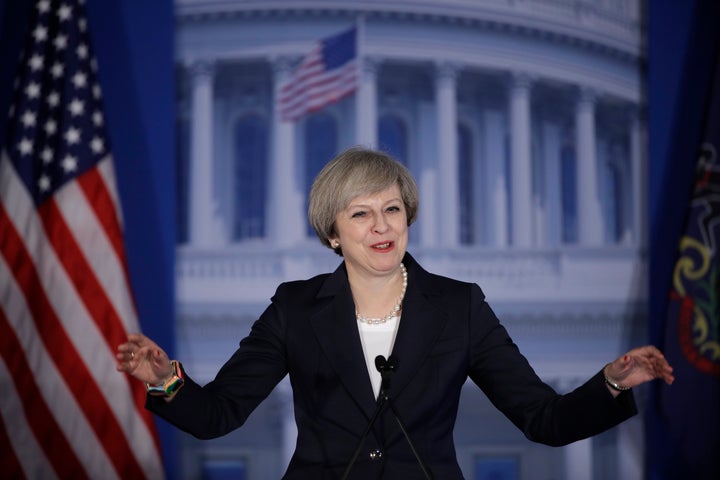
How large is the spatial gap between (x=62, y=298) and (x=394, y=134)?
1.95 metres

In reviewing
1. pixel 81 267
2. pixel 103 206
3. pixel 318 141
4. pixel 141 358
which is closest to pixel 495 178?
pixel 318 141

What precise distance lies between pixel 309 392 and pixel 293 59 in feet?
9.41

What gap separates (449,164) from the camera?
4547mm

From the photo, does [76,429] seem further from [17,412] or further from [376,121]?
[376,121]

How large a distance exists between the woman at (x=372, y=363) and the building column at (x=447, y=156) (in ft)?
7.90

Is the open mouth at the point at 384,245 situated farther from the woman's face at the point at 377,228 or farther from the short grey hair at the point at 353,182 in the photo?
the short grey hair at the point at 353,182

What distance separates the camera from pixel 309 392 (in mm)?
1982

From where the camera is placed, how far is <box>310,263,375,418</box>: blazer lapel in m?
1.93

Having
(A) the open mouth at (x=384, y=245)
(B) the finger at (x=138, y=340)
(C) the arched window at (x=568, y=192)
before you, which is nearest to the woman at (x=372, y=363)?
(A) the open mouth at (x=384, y=245)

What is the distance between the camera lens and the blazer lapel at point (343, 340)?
1927 mm

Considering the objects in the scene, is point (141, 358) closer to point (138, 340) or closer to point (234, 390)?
point (138, 340)

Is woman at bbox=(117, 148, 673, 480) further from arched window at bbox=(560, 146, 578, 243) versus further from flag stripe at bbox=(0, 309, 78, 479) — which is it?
arched window at bbox=(560, 146, 578, 243)

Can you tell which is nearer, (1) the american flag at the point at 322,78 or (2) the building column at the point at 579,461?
(1) the american flag at the point at 322,78

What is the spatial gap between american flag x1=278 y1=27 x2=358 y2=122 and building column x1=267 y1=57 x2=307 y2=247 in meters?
0.06
